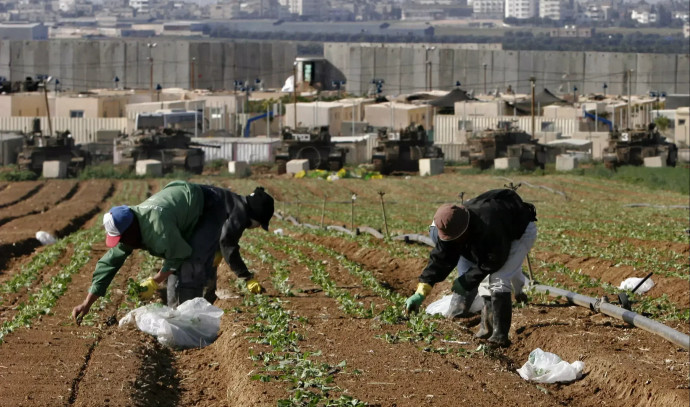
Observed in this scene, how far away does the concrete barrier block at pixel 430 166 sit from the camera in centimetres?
4978

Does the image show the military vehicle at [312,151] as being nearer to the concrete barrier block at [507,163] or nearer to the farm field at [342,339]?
the concrete barrier block at [507,163]

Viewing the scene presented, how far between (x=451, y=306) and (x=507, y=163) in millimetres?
38053

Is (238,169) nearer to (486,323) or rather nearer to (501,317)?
(486,323)

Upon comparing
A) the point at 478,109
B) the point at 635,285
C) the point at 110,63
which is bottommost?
the point at 478,109

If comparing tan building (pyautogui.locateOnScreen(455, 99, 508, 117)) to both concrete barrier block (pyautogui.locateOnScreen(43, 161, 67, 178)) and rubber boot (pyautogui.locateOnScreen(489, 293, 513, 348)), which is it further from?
rubber boot (pyautogui.locateOnScreen(489, 293, 513, 348))

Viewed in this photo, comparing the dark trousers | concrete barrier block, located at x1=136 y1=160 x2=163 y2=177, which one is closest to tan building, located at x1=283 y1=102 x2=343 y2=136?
concrete barrier block, located at x1=136 y1=160 x2=163 y2=177

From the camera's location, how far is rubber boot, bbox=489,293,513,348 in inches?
411

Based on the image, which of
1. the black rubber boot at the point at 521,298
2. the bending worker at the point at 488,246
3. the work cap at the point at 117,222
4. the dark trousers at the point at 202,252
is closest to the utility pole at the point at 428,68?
the black rubber boot at the point at 521,298

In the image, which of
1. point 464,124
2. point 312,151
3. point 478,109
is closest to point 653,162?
point 312,151

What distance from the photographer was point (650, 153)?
5025 centimetres

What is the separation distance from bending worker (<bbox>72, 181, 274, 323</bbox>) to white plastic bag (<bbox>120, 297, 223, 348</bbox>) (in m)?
0.20

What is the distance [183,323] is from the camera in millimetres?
10922

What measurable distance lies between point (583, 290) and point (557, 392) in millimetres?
3998

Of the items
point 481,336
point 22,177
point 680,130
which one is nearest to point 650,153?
point 680,130
